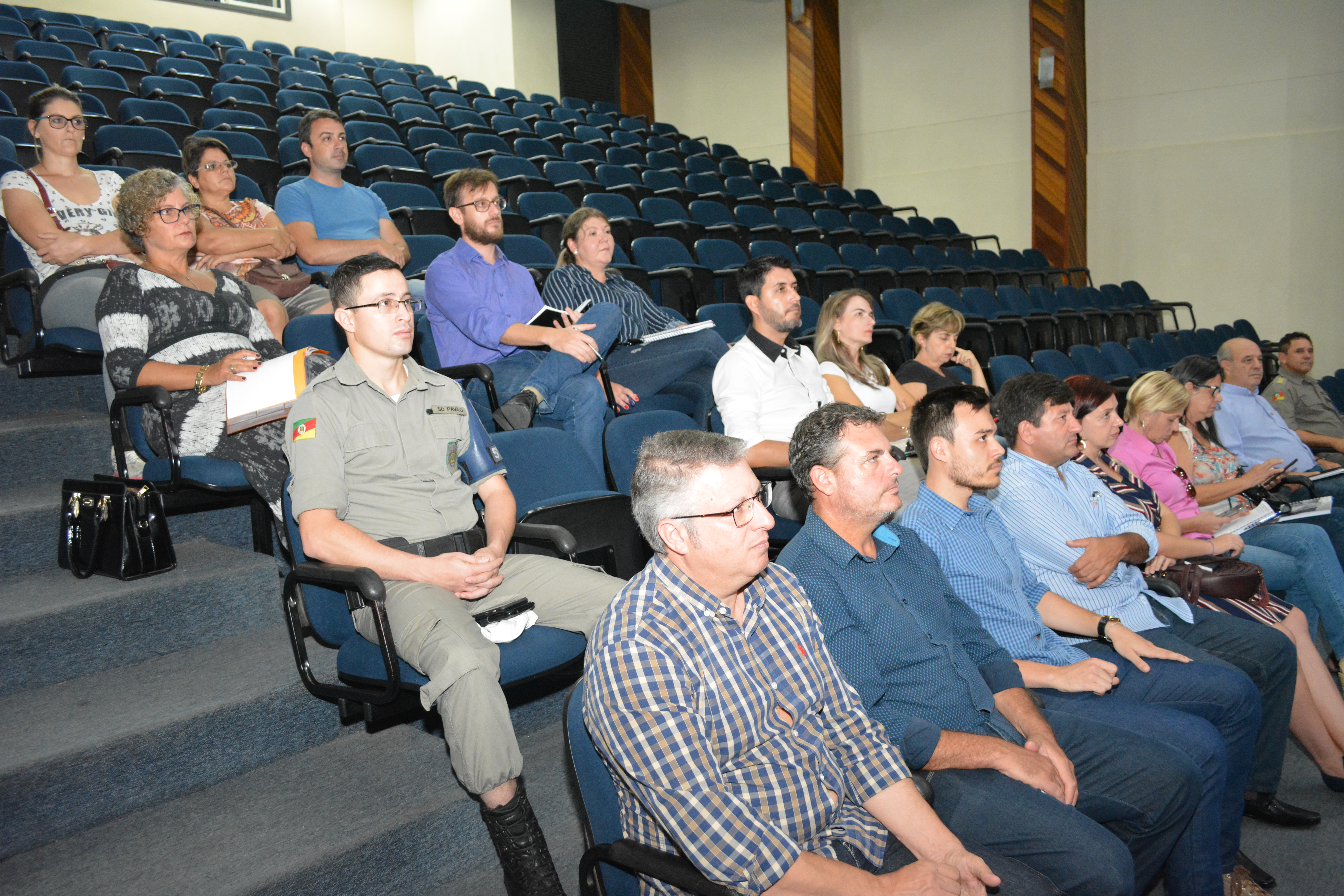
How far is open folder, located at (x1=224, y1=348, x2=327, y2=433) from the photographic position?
209cm

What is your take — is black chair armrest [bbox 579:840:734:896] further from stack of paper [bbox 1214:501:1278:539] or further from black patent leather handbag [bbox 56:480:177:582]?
stack of paper [bbox 1214:501:1278:539]

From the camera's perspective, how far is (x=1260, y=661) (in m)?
2.16

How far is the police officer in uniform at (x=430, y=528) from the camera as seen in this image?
1.54 m

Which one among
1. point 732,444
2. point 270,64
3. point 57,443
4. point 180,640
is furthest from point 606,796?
point 270,64

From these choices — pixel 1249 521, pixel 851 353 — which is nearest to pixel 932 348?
pixel 851 353

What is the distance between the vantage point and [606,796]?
125cm

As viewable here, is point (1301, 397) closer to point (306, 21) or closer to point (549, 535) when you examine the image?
point (549, 535)

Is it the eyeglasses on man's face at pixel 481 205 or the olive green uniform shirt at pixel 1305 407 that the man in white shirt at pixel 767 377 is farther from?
the olive green uniform shirt at pixel 1305 407

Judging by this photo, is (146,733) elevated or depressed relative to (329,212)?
depressed

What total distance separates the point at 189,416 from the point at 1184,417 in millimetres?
3526

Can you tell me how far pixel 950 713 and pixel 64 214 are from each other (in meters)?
3.00

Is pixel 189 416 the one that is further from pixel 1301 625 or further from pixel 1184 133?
pixel 1184 133

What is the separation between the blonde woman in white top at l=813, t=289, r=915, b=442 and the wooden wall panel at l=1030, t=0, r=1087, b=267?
6.40m

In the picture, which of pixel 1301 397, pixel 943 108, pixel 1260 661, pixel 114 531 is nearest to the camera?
pixel 114 531
